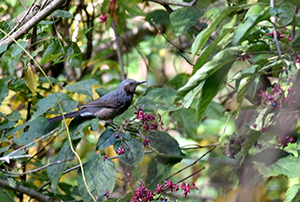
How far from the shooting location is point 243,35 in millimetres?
1282

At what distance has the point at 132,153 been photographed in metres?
2.09

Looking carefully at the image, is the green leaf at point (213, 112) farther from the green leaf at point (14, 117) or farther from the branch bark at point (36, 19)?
the branch bark at point (36, 19)

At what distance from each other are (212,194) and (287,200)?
1.11 ft

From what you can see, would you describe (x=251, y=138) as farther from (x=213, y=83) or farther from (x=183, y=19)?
(x=183, y=19)

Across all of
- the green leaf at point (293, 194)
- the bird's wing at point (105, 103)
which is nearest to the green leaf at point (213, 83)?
the green leaf at point (293, 194)

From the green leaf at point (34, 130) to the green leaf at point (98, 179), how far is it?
1.21ft

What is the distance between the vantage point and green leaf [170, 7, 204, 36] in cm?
238

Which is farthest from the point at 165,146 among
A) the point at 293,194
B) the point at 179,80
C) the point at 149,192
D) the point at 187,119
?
the point at 179,80

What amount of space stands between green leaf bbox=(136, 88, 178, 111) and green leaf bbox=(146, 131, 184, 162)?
15cm

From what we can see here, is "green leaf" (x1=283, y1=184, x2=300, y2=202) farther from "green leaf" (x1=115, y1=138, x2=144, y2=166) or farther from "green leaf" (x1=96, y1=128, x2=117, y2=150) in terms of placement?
"green leaf" (x1=96, y1=128, x2=117, y2=150)

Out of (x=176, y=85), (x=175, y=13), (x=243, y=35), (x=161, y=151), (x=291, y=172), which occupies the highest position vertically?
(x=243, y=35)

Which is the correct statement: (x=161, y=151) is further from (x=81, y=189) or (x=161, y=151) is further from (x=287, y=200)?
(x=287, y=200)

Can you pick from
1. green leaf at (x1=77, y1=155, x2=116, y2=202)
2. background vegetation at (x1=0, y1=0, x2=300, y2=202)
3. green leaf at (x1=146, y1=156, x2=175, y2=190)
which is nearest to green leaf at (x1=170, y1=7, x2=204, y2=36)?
background vegetation at (x1=0, y1=0, x2=300, y2=202)

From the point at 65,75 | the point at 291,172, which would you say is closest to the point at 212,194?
the point at 291,172
